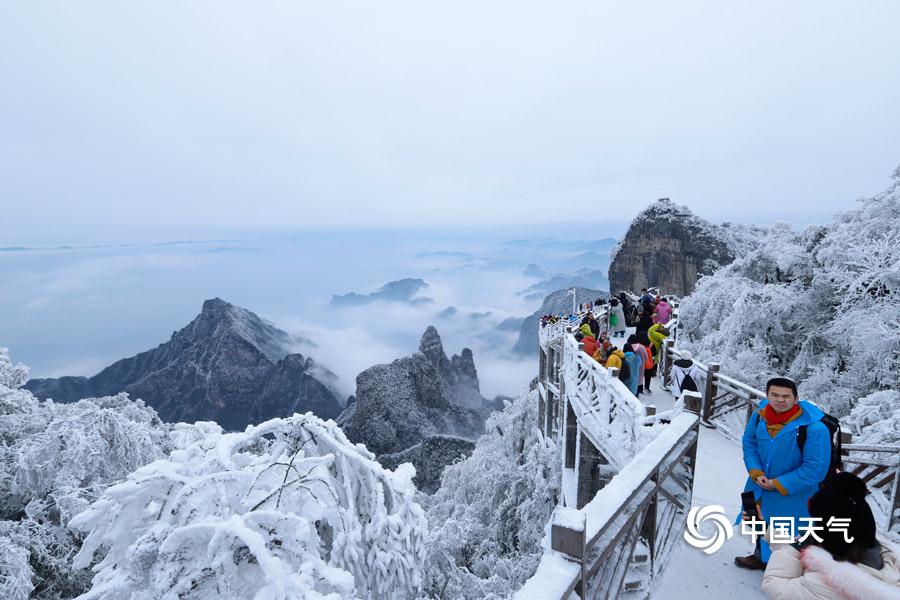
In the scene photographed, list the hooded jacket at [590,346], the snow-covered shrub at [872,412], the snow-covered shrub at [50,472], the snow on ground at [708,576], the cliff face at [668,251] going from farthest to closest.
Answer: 1. the cliff face at [668,251]
2. the hooded jacket at [590,346]
3. the snow-covered shrub at [50,472]
4. the snow-covered shrub at [872,412]
5. the snow on ground at [708,576]

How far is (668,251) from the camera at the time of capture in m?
47.5

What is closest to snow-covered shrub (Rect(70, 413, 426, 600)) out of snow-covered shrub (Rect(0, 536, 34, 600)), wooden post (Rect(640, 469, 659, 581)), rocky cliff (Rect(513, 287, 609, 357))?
wooden post (Rect(640, 469, 659, 581))

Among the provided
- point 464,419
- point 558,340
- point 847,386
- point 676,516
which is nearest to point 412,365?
point 464,419

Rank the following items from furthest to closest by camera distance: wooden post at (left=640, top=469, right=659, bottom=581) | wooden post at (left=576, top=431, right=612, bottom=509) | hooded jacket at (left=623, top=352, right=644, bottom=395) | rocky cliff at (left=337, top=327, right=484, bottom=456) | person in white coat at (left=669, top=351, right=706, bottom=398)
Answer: rocky cliff at (left=337, top=327, right=484, bottom=456) < wooden post at (left=576, top=431, right=612, bottom=509) < hooded jacket at (left=623, top=352, right=644, bottom=395) < person in white coat at (left=669, top=351, right=706, bottom=398) < wooden post at (left=640, top=469, right=659, bottom=581)

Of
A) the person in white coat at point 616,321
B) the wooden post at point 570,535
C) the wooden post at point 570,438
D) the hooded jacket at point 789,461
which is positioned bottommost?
the wooden post at point 570,438

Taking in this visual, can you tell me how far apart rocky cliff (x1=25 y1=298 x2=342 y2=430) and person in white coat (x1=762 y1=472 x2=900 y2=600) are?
6714 cm

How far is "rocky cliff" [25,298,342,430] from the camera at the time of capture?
67.8 m

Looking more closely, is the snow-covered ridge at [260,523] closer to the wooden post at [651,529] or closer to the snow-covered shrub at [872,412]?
the wooden post at [651,529]

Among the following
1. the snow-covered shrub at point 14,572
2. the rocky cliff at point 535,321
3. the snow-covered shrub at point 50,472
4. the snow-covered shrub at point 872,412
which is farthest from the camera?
the rocky cliff at point 535,321

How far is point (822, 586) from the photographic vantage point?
102 inches

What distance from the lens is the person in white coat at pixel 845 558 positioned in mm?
2451

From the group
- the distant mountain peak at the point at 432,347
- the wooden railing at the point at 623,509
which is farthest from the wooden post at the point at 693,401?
the distant mountain peak at the point at 432,347

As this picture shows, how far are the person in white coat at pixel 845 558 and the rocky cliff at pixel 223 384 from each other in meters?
67.1

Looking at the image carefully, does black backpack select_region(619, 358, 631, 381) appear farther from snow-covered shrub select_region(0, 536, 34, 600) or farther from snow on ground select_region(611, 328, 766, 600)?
snow-covered shrub select_region(0, 536, 34, 600)
